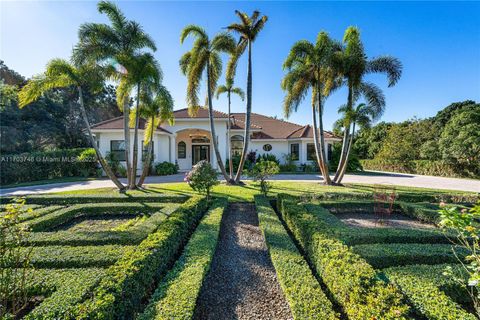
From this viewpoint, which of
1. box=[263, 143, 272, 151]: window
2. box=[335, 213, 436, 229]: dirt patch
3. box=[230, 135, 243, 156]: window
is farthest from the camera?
box=[263, 143, 272, 151]: window

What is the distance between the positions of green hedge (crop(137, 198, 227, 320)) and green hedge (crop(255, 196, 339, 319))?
128 centimetres

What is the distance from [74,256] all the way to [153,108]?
33.8 feet

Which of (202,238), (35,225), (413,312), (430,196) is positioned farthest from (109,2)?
(430,196)

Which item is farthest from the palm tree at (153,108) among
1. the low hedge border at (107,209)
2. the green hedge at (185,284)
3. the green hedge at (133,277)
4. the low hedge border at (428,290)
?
the low hedge border at (428,290)

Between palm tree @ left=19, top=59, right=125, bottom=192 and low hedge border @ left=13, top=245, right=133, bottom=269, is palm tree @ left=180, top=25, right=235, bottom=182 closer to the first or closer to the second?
palm tree @ left=19, top=59, right=125, bottom=192

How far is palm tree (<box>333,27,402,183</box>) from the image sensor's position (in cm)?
1268

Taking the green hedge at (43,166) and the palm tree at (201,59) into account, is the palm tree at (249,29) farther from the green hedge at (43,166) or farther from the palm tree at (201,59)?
the green hedge at (43,166)

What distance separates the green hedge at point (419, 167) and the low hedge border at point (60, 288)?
28864 millimetres

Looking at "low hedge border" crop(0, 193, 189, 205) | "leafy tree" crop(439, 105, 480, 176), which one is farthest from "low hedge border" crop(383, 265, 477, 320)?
"leafy tree" crop(439, 105, 480, 176)

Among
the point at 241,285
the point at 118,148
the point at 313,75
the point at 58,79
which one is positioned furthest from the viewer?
the point at 118,148

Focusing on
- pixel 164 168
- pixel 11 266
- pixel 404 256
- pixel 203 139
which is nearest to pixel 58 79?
pixel 164 168

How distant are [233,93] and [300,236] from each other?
1244 centimetres

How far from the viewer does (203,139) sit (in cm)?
2434

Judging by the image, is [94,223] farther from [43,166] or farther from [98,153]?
[43,166]
